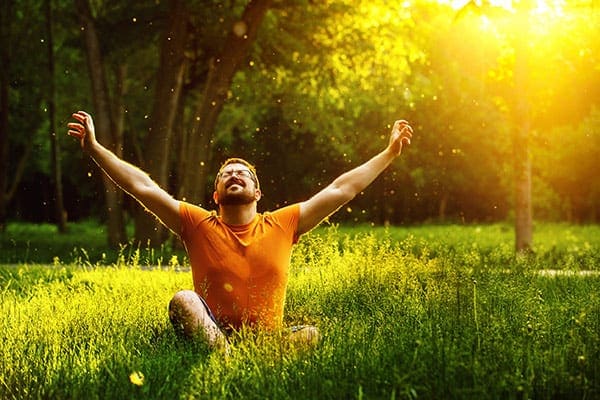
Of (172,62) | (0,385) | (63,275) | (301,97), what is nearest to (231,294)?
(0,385)

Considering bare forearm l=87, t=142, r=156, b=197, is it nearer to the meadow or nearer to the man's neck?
the man's neck

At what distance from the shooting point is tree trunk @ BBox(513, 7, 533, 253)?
51.7ft

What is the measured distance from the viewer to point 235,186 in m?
5.98

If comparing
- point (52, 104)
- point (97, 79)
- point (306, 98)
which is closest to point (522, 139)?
point (97, 79)

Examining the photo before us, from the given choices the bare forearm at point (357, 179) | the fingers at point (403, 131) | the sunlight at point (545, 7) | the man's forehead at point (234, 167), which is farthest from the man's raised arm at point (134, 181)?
the sunlight at point (545, 7)

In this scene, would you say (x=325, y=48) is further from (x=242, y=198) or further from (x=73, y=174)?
(x=73, y=174)

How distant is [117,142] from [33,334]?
1744 cm

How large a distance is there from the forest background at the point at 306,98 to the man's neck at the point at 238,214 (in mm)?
3416

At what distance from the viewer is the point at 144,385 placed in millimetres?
4992

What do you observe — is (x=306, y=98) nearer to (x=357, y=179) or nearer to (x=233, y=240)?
(x=357, y=179)

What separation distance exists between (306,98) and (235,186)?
22942 mm

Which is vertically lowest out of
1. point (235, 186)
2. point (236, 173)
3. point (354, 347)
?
point (354, 347)

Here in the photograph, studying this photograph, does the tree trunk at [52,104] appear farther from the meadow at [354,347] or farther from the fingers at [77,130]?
the fingers at [77,130]

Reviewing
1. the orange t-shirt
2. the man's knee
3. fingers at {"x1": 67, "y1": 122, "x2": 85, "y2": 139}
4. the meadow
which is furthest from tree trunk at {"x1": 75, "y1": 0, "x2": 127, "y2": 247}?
the man's knee
